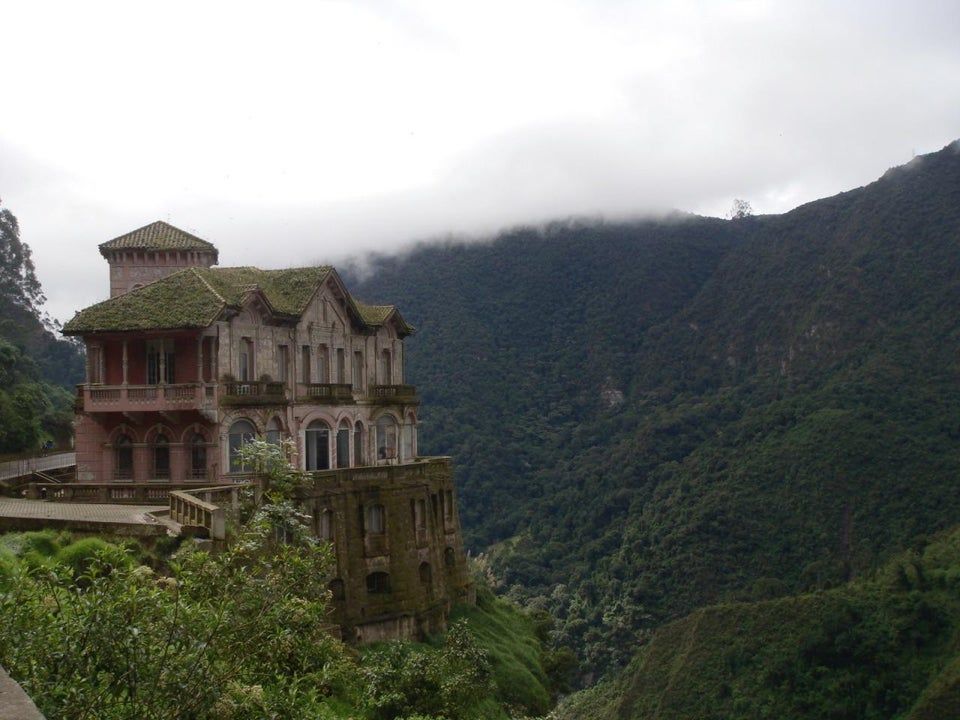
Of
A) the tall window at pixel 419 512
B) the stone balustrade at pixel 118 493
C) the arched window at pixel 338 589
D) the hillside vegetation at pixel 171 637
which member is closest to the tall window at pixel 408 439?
the tall window at pixel 419 512

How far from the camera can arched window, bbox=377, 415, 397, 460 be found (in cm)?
4434

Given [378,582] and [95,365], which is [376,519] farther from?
[95,365]

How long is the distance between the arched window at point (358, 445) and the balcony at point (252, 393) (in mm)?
5592

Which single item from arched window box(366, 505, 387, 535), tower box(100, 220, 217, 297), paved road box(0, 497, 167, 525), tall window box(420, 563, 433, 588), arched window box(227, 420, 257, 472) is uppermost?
tower box(100, 220, 217, 297)

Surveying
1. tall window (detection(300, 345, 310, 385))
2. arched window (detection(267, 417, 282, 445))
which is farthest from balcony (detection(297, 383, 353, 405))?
arched window (detection(267, 417, 282, 445))

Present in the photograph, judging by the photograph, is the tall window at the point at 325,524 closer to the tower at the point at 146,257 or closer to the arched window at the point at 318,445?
the arched window at the point at 318,445

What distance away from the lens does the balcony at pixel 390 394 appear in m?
44.1

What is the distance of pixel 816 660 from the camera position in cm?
6581

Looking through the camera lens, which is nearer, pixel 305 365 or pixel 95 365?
pixel 95 365

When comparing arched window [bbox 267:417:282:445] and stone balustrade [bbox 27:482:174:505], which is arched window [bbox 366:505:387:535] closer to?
arched window [bbox 267:417:282:445]

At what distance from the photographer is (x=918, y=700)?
61062mm

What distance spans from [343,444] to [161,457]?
780 cm

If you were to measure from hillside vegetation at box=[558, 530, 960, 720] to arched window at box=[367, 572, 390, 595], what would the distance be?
88.5ft

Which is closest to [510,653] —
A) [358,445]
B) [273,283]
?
[358,445]
